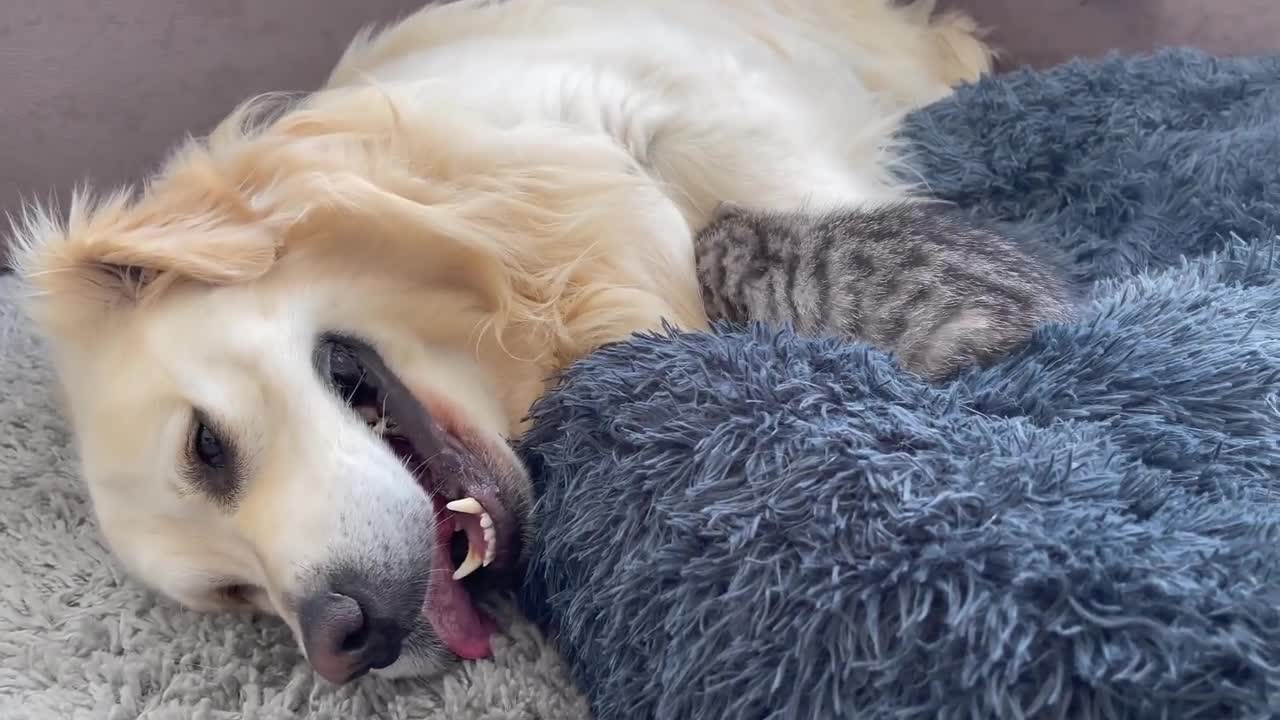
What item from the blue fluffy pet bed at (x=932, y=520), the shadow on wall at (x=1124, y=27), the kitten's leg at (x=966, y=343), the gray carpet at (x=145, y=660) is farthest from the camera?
the shadow on wall at (x=1124, y=27)

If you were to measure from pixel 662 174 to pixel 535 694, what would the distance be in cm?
78

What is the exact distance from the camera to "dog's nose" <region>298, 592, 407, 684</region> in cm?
94

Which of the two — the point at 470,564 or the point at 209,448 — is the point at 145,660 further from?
the point at 470,564

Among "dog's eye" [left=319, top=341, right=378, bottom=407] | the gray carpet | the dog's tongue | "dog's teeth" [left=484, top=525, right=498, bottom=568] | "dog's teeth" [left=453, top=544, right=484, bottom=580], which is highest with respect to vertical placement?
"dog's eye" [left=319, top=341, right=378, bottom=407]

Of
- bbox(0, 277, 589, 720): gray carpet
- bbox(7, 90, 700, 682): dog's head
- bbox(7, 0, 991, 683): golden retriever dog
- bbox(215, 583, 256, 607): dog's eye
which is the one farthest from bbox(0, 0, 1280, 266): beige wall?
bbox(215, 583, 256, 607): dog's eye

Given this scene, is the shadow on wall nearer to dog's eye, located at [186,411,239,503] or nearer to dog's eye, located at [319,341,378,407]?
dog's eye, located at [319,341,378,407]

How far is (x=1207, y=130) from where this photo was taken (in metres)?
1.58

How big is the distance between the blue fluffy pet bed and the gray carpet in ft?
0.26

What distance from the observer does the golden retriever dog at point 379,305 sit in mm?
1023

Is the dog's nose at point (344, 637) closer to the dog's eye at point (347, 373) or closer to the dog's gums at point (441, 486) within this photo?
the dog's gums at point (441, 486)

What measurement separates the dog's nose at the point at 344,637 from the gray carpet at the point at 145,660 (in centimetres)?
4

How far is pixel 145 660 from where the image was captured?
104 cm

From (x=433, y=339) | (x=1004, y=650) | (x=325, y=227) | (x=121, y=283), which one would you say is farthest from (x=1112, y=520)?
(x=121, y=283)

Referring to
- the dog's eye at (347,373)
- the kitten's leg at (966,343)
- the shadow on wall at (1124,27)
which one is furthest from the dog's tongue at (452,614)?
the shadow on wall at (1124,27)
